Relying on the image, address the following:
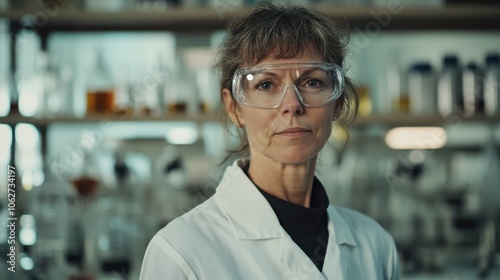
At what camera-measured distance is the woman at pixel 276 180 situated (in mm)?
1203

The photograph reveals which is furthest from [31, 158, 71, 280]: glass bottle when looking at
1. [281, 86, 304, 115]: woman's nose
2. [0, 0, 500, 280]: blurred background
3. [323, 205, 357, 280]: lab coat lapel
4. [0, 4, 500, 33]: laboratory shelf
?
[281, 86, 304, 115]: woman's nose

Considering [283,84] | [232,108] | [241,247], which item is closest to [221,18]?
[232,108]

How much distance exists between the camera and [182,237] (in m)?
1.18

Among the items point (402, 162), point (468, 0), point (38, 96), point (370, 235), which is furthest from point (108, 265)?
point (468, 0)

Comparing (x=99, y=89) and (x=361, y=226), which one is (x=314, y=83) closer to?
(x=361, y=226)

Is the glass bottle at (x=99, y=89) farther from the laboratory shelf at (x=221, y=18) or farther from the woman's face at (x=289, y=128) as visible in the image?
the woman's face at (x=289, y=128)

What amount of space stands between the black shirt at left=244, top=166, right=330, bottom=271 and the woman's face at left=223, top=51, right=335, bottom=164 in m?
0.08

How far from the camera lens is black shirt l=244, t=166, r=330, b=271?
1282 millimetres

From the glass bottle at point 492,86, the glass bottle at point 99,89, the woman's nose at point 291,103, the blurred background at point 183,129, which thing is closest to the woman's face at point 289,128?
the woman's nose at point 291,103

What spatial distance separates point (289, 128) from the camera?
4.04ft

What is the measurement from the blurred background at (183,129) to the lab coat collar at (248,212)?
4.12ft

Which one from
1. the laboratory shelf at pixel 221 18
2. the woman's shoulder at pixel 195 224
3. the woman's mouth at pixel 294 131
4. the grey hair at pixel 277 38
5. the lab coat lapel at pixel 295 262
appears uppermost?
the laboratory shelf at pixel 221 18

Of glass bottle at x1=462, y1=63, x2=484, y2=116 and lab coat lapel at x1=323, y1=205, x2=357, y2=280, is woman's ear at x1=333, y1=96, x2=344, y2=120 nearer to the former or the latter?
lab coat lapel at x1=323, y1=205, x2=357, y2=280

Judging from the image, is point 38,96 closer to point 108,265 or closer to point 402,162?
point 108,265
